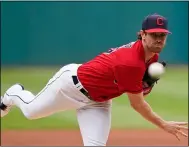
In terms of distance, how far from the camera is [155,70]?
12.7 feet

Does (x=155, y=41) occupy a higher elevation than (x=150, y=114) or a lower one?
higher

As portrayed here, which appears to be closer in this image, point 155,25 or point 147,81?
point 155,25

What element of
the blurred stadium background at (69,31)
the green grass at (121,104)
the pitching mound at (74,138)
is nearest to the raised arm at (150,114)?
the pitching mound at (74,138)

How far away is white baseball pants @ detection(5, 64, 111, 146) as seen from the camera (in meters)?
4.11

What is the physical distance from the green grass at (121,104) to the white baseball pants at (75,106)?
4027 millimetres

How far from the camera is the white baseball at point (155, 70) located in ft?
12.7

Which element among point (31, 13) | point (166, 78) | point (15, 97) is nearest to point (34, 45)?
point (31, 13)

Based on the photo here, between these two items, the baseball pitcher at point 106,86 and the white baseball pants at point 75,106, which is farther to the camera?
the white baseball pants at point 75,106

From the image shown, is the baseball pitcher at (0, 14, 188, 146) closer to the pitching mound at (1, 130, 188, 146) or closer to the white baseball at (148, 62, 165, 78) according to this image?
the white baseball at (148, 62, 165, 78)

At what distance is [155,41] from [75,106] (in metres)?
0.92

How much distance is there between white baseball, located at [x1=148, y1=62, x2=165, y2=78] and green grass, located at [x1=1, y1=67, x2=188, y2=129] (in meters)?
4.61

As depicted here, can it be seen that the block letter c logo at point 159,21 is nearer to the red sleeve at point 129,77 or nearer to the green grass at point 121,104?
the red sleeve at point 129,77

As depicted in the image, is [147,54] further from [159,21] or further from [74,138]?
[74,138]

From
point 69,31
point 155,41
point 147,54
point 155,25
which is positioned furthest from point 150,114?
point 69,31
